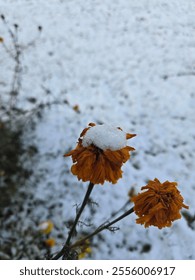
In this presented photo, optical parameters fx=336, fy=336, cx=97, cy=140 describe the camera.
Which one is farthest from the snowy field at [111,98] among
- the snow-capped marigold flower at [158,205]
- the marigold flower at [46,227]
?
the snow-capped marigold flower at [158,205]

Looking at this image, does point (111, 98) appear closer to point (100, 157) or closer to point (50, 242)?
point (50, 242)

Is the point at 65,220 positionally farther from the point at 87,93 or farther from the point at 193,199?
the point at 87,93

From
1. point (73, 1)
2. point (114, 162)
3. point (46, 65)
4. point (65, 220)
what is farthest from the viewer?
point (73, 1)

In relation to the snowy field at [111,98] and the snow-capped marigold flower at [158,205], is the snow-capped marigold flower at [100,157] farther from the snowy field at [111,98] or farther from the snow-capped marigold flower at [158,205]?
the snowy field at [111,98]

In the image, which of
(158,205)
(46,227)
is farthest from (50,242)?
(158,205)

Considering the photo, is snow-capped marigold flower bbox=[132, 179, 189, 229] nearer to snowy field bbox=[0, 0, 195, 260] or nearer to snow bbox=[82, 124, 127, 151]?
snow bbox=[82, 124, 127, 151]
